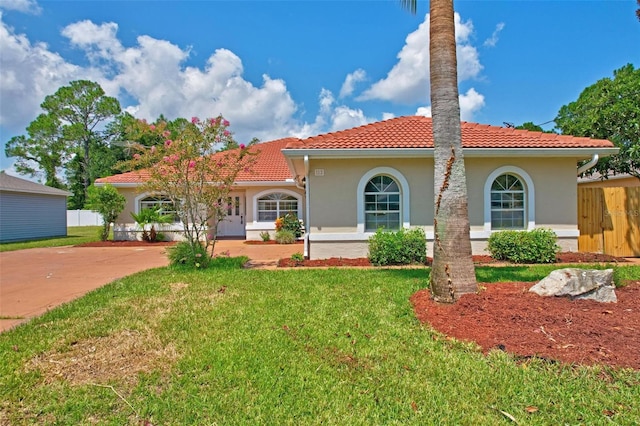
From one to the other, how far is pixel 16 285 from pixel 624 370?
11.5m

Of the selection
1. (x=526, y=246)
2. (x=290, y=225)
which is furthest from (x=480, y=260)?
(x=290, y=225)

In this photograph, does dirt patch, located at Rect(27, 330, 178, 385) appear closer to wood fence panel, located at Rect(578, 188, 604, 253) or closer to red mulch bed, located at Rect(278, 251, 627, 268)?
red mulch bed, located at Rect(278, 251, 627, 268)

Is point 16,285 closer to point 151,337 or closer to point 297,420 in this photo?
point 151,337

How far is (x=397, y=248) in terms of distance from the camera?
31.7 feet

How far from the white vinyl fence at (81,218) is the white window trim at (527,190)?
42970mm

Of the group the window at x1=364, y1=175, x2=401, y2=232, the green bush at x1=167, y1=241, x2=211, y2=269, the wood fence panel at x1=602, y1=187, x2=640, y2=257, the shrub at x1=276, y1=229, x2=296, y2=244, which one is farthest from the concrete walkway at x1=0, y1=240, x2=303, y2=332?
the wood fence panel at x1=602, y1=187, x2=640, y2=257

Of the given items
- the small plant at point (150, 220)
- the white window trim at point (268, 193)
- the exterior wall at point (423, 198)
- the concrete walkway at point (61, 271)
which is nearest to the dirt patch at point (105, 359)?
the concrete walkway at point (61, 271)

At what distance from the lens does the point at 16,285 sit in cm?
837

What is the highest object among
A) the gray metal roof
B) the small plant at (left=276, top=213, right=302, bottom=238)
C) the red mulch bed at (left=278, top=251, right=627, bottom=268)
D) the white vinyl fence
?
the gray metal roof

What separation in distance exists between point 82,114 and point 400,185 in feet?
153

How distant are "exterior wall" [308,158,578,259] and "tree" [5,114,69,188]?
45526 mm

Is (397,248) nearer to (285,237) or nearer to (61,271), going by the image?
(285,237)

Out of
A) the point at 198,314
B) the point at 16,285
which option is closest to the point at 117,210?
the point at 16,285

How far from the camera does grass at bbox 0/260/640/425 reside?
2975 mm
